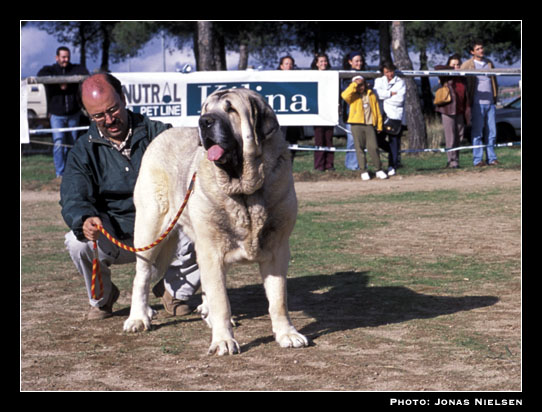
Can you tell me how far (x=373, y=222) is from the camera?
1051 cm

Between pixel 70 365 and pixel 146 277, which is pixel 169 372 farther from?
pixel 146 277

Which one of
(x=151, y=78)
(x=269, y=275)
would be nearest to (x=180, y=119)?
(x=151, y=78)

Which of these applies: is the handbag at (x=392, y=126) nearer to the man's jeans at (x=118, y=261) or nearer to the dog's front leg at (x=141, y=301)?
the man's jeans at (x=118, y=261)

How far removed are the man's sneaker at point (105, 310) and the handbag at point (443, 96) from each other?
10800 millimetres

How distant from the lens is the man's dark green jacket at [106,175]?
6.06m

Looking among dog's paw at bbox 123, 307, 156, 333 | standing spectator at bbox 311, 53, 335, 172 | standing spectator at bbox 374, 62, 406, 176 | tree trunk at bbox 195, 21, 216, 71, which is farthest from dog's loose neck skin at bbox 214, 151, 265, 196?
tree trunk at bbox 195, 21, 216, 71

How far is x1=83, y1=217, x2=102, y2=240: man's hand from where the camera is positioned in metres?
5.72

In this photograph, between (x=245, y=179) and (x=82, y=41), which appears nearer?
(x=245, y=179)

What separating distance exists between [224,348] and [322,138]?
11.0 m

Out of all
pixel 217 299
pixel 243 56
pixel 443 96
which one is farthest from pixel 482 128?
Result: pixel 243 56

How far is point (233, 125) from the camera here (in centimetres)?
471

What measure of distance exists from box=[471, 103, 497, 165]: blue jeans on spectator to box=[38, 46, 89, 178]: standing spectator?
312 inches

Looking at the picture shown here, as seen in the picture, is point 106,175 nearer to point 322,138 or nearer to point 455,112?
point 322,138

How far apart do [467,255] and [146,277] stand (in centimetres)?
365
